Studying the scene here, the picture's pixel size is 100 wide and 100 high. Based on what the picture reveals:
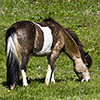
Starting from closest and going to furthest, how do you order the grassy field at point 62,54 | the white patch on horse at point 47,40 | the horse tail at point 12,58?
the grassy field at point 62,54, the horse tail at point 12,58, the white patch on horse at point 47,40

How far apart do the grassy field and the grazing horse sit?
0.40 metres

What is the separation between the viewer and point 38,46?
23.9 ft

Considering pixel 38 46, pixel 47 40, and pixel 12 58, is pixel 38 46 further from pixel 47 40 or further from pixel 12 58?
pixel 12 58

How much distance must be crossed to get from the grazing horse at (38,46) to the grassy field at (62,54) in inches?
15.6

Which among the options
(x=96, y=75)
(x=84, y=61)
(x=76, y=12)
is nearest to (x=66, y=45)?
(x=84, y=61)

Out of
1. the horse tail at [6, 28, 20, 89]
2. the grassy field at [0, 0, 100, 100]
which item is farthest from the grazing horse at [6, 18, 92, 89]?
the grassy field at [0, 0, 100, 100]

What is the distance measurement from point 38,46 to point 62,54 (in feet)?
13.3

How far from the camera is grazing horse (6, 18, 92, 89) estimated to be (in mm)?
6738

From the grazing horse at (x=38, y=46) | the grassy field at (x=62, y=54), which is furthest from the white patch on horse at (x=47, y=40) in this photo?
the grassy field at (x=62, y=54)

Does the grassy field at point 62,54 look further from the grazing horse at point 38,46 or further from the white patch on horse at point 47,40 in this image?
the white patch on horse at point 47,40

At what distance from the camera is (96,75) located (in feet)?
30.2

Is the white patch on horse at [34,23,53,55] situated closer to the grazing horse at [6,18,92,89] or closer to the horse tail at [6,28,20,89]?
the grazing horse at [6,18,92,89]

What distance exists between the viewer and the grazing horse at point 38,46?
674cm

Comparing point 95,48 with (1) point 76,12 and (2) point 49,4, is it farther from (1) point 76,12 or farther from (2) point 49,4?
(2) point 49,4
